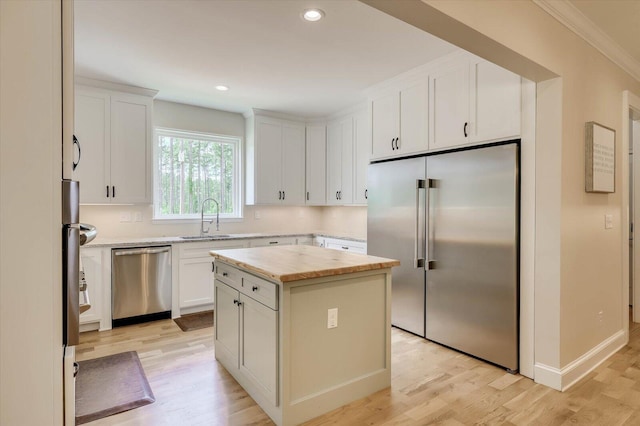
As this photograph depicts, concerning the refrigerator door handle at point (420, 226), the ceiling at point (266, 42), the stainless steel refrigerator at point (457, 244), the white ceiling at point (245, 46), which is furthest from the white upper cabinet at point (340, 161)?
the refrigerator door handle at point (420, 226)

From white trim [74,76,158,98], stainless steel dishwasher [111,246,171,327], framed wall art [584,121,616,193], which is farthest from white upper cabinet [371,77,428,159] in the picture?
stainless steel dishwasher [111,246,171,327]

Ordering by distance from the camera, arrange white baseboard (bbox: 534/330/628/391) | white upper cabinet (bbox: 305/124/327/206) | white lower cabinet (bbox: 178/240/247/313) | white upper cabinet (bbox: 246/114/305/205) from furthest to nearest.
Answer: white upper cabinet (bbox: 305/124/327/206), white upper cabinet (bbox: 246/114/305/205), white lower cabinet (bbox: 178/240/247/313), white baseboard (bbox: 534/330/628/391)

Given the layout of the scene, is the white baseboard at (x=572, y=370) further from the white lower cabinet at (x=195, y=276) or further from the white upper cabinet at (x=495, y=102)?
the white lower cabinet at (x=195, y=276)

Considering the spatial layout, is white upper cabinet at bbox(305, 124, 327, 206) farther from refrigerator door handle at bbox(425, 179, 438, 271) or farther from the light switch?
the light switch

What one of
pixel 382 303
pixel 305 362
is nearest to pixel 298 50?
pixel 382 303

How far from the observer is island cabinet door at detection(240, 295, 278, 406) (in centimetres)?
204

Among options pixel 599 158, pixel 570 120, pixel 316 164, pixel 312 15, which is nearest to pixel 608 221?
pixel 599 158

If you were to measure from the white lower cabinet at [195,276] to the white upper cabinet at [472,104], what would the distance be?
282 centimetres

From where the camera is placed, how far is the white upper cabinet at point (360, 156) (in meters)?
4.54

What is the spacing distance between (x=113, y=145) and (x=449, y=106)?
3.49 meters

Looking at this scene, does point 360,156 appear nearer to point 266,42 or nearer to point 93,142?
point 266,42

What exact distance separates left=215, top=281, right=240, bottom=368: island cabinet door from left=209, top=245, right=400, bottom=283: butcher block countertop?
0.84ft
